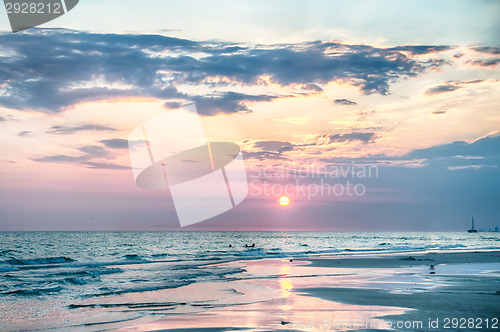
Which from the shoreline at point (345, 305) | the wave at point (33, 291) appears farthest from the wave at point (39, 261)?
the shoreline at point (345, 305)

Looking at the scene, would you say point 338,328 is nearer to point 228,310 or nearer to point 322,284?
point 228,310

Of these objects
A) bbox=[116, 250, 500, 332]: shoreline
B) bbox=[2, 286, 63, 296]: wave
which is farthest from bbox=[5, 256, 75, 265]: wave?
bbox=[116, 250, 500, 332]: shoreline

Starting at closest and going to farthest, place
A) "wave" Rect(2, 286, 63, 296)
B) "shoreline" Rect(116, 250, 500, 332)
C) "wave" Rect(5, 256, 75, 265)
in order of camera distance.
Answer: "shoreline" Rect(116, 250, 500, 332) → "wave" Rect(2, 286, 63, 296) → "wave" Rect(5, 256, 75, 265)

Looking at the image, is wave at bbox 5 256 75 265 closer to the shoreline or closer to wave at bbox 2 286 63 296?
wave at bbox 2 286 63 296

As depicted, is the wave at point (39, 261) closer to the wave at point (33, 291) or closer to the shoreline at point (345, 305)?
the wave at point (33, 291)

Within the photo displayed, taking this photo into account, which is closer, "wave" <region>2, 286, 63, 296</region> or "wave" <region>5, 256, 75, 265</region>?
"wave" <region>2, 286, 63, 296</region>

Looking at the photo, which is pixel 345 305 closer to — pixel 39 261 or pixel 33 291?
pixel 33 291

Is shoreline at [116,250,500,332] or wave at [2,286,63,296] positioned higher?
wave at [2,286,63,296]

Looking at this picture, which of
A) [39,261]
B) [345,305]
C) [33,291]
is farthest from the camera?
[39,261]

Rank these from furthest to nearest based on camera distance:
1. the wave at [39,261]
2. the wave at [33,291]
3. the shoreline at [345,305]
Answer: the wave at [39,261]
the wave at [33,291]
the shoreline at [345,305]

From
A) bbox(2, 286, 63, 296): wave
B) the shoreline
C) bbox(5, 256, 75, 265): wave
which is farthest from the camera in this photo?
bbox(5, 256, 75, 265): wave

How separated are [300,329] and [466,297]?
9264 millimetres

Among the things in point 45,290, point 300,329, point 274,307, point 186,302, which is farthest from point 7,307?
point 300,329

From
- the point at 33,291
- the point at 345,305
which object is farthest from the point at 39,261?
the point at 345,305
